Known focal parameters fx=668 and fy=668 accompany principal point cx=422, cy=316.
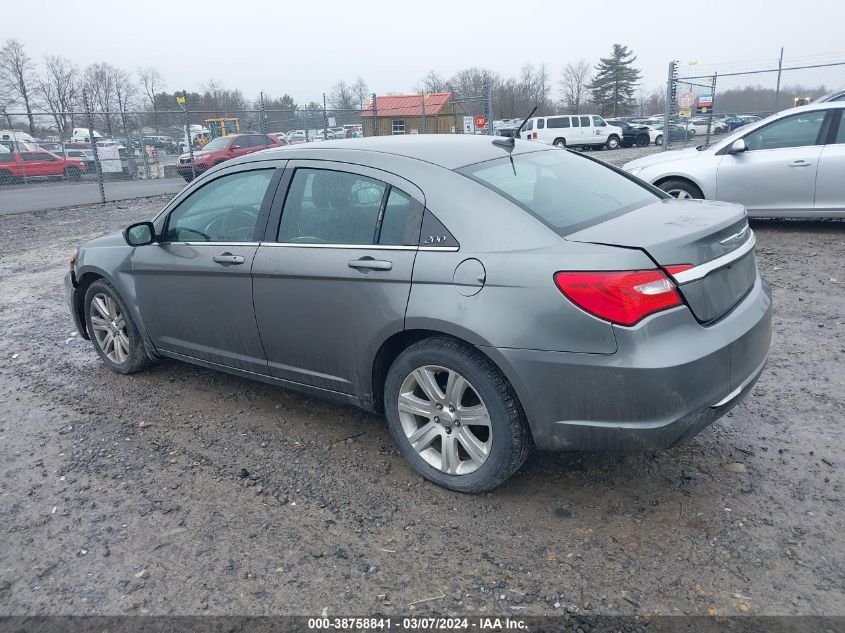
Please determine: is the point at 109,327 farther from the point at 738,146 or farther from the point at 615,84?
the point at 615,84

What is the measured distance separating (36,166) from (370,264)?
2145cm

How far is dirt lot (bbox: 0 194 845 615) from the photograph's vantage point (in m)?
2.49

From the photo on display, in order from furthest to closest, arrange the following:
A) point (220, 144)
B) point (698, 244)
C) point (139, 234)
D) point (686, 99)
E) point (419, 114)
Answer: point (419, 114)
point (220, 144)
point (686, 99)
point (139, 234)
point (698, 244)

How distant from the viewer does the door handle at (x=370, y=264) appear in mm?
3102

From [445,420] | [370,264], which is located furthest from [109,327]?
[445,420]

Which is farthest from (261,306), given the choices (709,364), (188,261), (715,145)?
(715,145)

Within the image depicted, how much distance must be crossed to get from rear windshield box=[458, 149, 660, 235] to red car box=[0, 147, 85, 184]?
2060cm

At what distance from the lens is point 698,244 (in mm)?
2775

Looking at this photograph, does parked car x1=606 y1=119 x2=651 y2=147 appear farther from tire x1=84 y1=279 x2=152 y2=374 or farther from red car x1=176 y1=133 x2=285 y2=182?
tire x1=84 y1=279 x2=152 y2=374

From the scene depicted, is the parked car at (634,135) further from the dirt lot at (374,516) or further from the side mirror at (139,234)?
the side mirror at (139,234)

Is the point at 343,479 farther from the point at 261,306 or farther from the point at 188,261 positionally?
the point at 188,261

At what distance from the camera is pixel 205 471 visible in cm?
347

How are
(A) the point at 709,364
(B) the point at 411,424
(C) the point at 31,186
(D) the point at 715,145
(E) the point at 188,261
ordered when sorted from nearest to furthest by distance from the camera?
(A) the point at 709,364 < (B) the point at 411,424 < (E) the point at 188,261 < (D) the point at 715,145 < (C) the point at 31,186

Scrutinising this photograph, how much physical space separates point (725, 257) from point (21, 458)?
378cm
